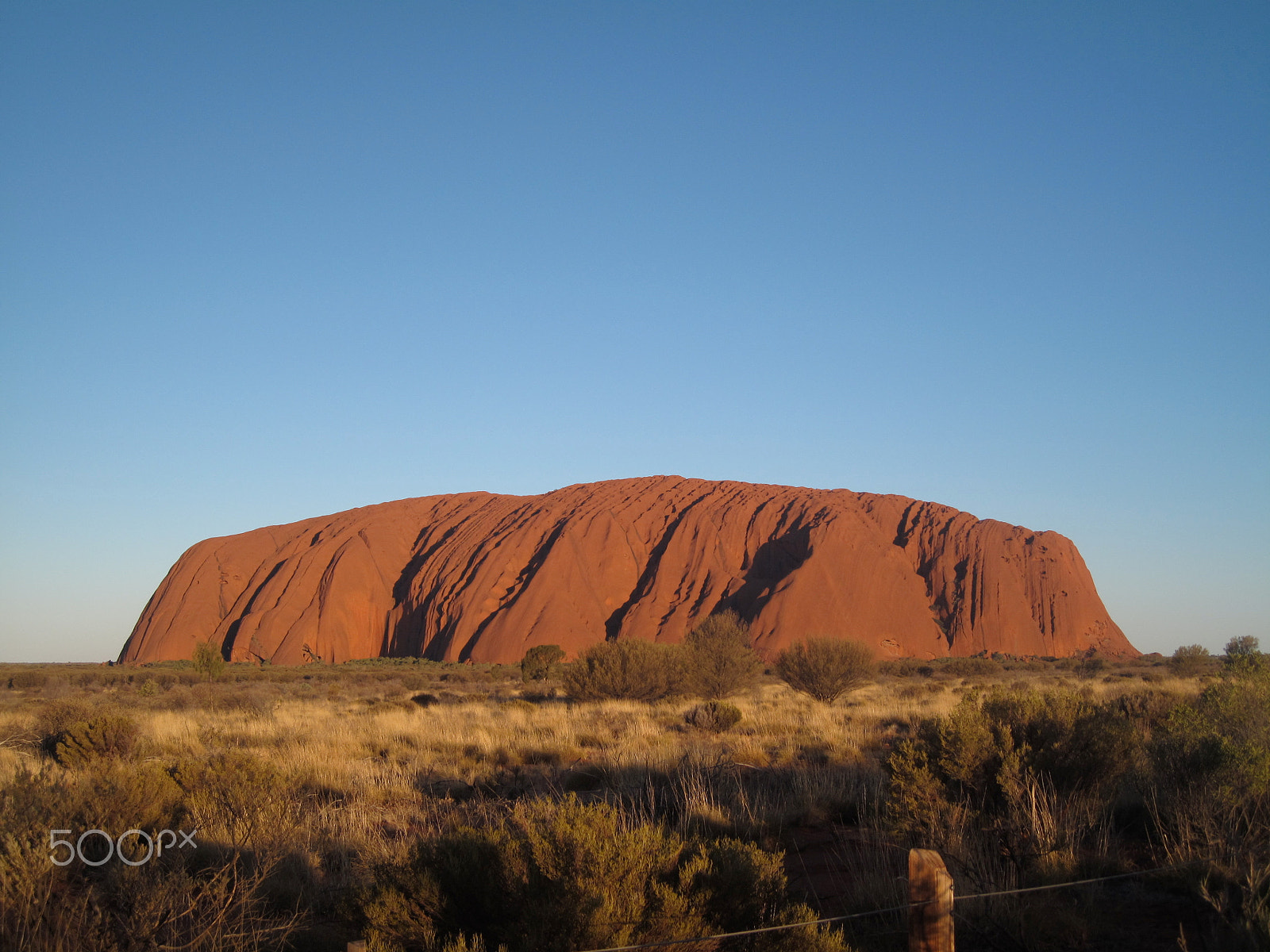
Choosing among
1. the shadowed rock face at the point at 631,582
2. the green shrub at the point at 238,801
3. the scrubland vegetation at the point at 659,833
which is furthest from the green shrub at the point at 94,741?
the shadowed rock face at the point at 631,582

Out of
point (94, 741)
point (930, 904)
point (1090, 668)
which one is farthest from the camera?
point (1090, 668)

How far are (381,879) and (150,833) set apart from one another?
2337mm

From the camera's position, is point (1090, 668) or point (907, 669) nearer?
point (1090, 668)

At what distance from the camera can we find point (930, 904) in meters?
3.14

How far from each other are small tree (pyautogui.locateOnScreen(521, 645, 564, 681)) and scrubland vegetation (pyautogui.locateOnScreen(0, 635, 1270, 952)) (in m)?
19.6

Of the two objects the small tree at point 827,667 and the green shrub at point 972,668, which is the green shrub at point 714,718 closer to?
the small tree at point 827,667

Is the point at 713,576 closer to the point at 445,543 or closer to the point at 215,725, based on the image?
the point at 445,543

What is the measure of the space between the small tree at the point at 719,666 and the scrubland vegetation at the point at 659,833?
33.9 ft

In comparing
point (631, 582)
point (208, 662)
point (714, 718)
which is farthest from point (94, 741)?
point (631, 582)

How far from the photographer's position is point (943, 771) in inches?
238

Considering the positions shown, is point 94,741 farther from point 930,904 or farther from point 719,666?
point 719,666

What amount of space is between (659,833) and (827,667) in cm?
1940

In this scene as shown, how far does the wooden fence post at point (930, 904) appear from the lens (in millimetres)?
3133

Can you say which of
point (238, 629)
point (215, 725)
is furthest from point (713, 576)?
point (215, 725)
